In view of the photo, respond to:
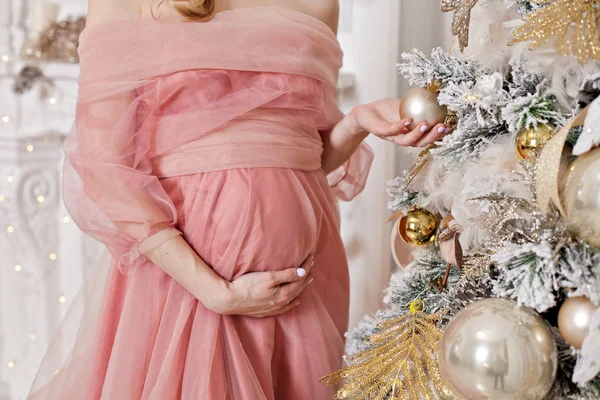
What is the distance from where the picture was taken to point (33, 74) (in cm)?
156

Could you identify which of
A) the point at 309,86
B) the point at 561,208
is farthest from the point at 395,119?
the point at 561,208

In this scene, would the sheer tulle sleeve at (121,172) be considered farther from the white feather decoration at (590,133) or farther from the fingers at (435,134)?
the white feather decoration at (590,133)

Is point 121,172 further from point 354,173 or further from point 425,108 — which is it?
point 354,173

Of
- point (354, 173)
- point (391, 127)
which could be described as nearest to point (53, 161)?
point (354, 173)

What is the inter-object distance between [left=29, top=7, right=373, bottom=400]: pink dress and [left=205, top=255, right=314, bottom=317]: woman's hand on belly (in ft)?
0.07

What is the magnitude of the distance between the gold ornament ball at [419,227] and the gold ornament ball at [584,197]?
0.26 meters

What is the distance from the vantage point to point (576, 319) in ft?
1.58

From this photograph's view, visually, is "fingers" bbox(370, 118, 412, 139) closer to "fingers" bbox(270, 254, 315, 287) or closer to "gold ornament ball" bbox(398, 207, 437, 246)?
"gold ornament ball" bbox(398, 207, 437, 246)

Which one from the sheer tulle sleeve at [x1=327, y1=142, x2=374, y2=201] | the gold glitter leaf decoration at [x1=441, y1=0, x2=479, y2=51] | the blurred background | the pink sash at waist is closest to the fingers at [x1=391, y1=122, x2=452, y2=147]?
the gold glitter leaf decoration at [x1=441, y1=0, x2=479, y2=51]

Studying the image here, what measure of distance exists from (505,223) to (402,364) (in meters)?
0.22

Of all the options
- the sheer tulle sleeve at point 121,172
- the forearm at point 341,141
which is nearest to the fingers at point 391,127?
the forearm at point 341,141

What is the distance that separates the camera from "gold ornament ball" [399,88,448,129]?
2.22 feet

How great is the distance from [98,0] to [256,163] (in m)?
0.32

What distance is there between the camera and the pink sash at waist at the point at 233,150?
810mm
